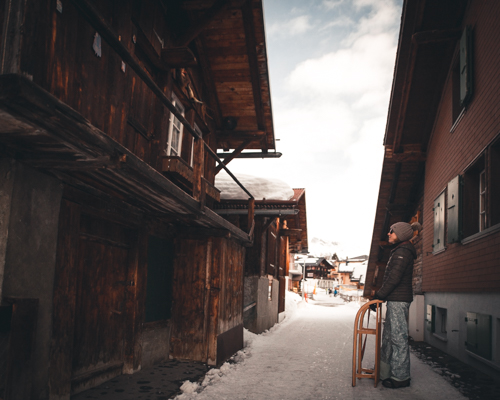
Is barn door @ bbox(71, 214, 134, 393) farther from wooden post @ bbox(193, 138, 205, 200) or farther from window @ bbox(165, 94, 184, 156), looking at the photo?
window @ bbox(165, 94, 184, 156)

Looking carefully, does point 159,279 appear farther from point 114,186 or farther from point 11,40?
point 11,40

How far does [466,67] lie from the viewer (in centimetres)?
838

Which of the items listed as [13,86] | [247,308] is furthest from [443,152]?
[13,86]

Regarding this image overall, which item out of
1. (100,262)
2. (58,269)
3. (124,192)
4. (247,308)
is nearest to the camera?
(58,269)

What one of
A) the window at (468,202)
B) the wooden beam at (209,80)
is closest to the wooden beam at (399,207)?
the window at (468,202)

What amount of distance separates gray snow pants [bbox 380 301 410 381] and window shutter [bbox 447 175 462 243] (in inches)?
132

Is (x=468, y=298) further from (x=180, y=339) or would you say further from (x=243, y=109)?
(x=243, y=109)

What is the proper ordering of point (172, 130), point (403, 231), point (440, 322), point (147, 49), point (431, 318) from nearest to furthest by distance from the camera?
point (403, 231), point (147, 49), point (172, 130), point (440, 322), point (431, 318)

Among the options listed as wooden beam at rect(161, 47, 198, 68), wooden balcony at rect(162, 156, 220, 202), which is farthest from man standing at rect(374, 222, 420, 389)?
wooden beam at rect(161, 47, 198, 68)

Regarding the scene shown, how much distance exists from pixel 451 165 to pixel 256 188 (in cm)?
509

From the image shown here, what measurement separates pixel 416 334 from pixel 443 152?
465cm

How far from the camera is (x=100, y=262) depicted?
5.76 m

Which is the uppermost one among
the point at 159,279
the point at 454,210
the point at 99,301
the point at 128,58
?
the point at 128,58

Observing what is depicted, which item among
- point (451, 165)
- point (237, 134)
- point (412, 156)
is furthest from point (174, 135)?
point (412, 156)
